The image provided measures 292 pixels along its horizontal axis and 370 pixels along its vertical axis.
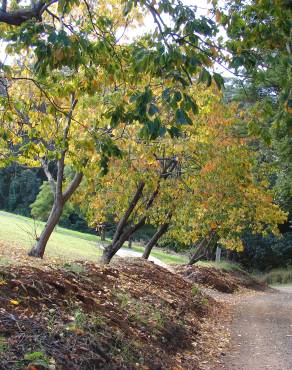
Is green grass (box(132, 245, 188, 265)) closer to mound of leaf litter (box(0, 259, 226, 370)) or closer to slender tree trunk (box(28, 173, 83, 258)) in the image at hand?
slender tree trunk (box(28, 173, 83, 258))

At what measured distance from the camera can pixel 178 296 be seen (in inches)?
535

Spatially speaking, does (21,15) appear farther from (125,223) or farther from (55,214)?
(125,223)

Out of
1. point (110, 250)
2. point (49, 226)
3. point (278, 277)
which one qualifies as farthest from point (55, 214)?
point (278, 277)

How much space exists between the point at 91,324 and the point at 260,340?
5.17m

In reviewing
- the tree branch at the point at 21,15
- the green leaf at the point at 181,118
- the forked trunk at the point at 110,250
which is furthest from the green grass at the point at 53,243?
the green leaf at the point at 181,118

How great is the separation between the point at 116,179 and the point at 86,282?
5.48 m

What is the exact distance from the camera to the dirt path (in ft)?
27.7

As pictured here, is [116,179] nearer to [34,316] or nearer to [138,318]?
[138,318]

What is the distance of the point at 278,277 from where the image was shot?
39406 millimetres

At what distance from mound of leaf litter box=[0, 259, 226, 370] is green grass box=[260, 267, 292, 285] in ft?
91.8

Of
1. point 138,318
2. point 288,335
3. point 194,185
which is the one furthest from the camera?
point 194,185

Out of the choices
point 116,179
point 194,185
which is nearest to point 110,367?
point 116,179

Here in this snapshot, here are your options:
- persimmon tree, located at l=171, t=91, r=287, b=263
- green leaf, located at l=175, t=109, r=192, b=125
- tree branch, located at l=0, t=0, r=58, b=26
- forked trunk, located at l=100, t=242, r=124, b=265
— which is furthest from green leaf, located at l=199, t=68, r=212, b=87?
Result: forked trunk, located at l=100, t=242, r=124, b=265

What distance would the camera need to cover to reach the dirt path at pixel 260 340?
845 centimetres
